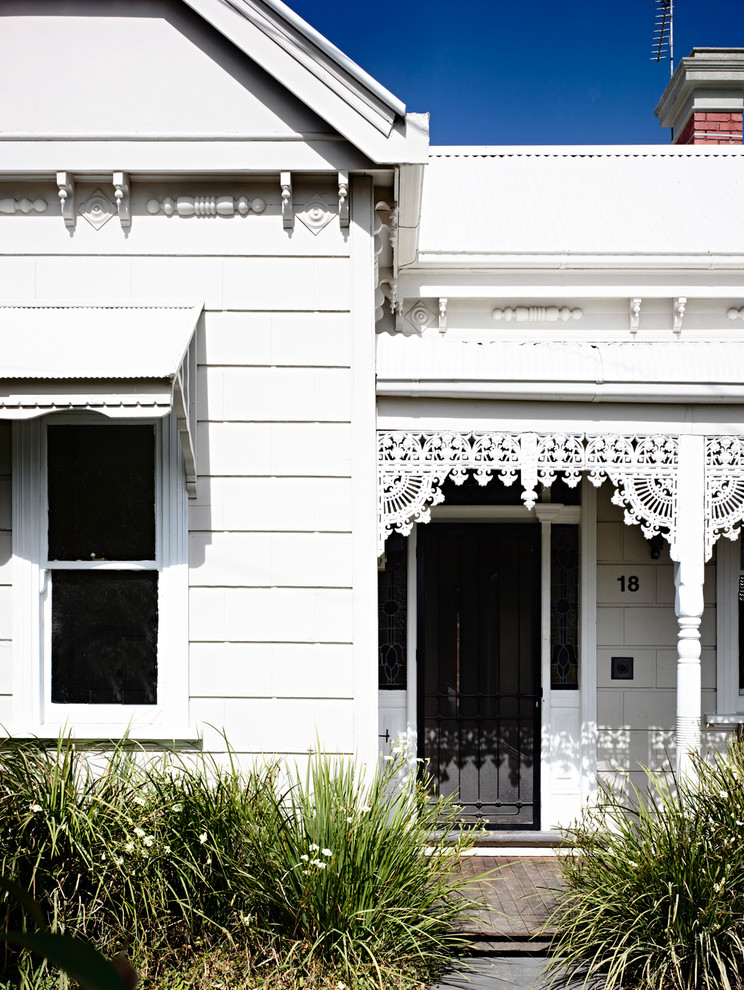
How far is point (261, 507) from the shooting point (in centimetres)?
448

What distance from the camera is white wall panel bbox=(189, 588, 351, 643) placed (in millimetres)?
4438

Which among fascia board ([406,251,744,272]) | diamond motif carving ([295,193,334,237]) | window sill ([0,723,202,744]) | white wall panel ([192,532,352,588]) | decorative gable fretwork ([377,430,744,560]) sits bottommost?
window sill ([0,723,202,744])

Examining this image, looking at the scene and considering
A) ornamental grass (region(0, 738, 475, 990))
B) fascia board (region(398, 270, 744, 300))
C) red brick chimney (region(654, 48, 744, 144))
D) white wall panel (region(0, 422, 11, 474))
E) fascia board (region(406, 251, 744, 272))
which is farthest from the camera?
red brick chimney (region(654, 48, 744, 144))

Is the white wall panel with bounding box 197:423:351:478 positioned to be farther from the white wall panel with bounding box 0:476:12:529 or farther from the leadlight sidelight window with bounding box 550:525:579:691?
the leadlight sidelight window with bounding box 550:525:579:691

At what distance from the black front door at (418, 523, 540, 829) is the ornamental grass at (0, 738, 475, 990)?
2.18 m

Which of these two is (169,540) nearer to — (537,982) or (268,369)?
(268,369)

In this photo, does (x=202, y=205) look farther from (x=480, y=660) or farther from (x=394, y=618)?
(x=480, y=660)

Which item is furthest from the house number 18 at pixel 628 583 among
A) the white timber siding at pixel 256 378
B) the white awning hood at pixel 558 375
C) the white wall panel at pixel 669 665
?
the white timber siding at pixel 256 378

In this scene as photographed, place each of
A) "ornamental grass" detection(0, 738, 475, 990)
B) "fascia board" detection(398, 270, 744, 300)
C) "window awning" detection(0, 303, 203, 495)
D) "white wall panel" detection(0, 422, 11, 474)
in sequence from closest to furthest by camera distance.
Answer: "ornamental grass" detection(0, 738, 475, 990), "window awning" detection(0, 303, 203, 495), "white wall panel" detection(0, 422, 11, 474), "fascia board" detection(398, 270, 744, 300)

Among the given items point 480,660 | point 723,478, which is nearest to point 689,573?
point 723,478

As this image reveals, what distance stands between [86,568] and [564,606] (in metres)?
3.47

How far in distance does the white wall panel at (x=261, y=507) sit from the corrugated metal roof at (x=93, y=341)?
0.76 meters

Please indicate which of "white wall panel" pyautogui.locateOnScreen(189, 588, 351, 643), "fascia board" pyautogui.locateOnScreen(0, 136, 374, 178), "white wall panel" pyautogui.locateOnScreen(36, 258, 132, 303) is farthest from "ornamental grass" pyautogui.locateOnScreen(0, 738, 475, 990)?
"fascia board" pyautogui.locateOnScreen(0, 136, 374, 178)

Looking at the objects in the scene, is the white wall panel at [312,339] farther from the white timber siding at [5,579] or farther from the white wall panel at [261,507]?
the white timber siding at [5,579]
